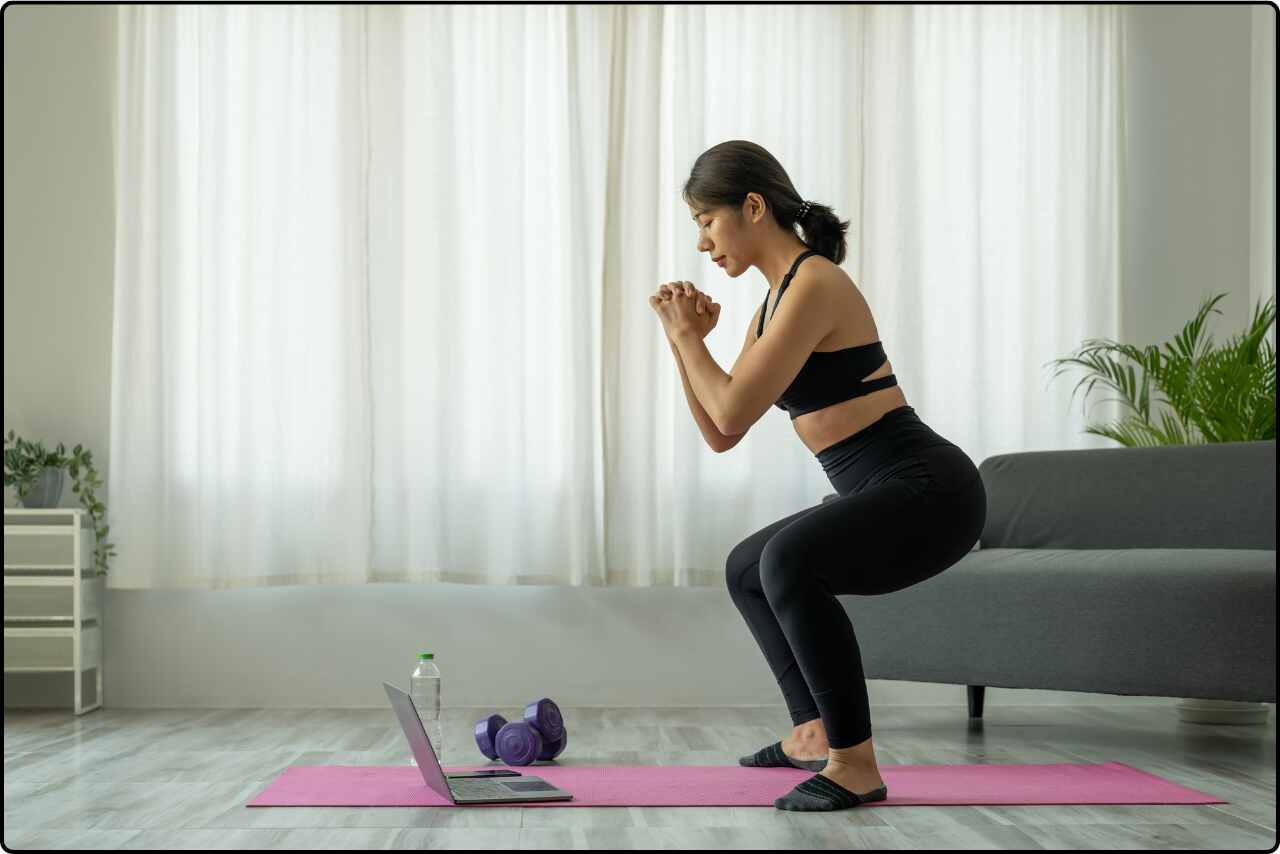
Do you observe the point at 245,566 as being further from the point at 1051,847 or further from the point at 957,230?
the point at 1051,847

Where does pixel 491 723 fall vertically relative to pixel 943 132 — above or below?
below

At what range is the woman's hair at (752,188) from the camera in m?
2.31

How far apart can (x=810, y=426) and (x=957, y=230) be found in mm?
2064

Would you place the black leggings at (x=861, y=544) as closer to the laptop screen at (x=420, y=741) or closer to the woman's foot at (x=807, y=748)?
the woman's foot at (x=807, y=748)

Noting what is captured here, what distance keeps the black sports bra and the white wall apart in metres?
1.88

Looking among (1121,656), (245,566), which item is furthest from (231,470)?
(1121,656)

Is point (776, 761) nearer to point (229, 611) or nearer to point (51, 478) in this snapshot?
point (229, 611)

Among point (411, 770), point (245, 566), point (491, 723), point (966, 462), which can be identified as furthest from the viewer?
point (245, 566)

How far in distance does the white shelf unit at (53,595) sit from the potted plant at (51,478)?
4cm

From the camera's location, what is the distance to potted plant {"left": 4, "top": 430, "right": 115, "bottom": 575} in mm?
3730

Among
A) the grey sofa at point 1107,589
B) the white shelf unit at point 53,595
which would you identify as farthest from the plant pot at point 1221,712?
the white shelf unit at point 53,595

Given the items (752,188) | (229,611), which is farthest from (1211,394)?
(229,611)

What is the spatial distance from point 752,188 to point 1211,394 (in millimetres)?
1955

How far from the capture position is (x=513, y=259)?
4023mm
